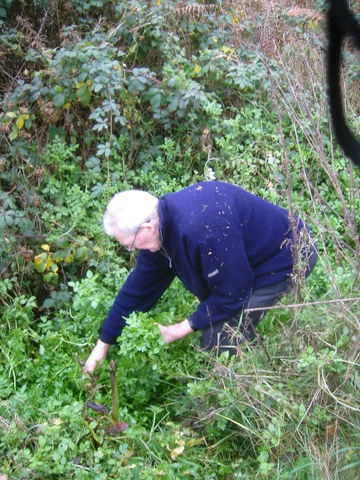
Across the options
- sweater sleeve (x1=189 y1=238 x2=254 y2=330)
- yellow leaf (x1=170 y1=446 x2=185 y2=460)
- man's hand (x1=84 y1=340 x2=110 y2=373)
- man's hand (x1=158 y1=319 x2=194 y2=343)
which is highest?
sweater sleeve (x1=189 y1=238 x2=254 y2=330)

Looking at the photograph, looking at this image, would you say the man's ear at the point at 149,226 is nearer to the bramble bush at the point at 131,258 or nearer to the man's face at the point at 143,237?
the man's face at the point at 143,237

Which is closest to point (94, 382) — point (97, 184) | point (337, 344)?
point (337, 344)

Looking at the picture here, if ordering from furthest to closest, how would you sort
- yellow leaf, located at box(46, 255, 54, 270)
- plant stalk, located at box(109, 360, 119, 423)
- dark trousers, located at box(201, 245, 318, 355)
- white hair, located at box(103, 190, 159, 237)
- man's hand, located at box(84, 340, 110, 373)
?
yellow leaf, located at box(46, 255, 54, 270) → man's hand, located at box(84, 340, 110, 373) → dark trousers, located at box(201, 245, 318, 355) → white hair, located at box(103, 190, 159, 237) → plant stalk, located at box(109, 360, 119, 423)

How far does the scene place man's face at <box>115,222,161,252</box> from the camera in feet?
8.55

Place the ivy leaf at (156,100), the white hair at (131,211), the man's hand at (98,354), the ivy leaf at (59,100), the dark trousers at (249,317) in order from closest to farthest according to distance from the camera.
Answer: the white hair at (131,211) < the dark trousers at (249,317) < the man's hand at (98,354) < the ivy leaf at (59,100) < the ivy leaf at (156,100)

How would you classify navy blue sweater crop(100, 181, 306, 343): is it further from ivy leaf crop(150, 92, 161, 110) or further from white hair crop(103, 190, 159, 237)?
ivy leaf crop(150, 92, 161, 110)

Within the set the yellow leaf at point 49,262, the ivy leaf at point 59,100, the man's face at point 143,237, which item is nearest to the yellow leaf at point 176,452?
the man's face at point 143,237

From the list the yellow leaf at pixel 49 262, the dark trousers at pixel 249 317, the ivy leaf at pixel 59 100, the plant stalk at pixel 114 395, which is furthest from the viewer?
the ivy leaf at pixel 59 100

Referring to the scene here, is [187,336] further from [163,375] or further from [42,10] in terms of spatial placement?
[42,10]

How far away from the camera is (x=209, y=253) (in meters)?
2.59

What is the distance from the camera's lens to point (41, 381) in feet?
10.4

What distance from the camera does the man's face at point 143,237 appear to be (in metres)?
2.61

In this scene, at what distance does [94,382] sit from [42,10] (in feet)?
10.9

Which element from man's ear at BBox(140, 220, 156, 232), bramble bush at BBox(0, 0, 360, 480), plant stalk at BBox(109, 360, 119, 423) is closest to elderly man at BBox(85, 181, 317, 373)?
man's ear at BBox(140, 220, 156, 232)
